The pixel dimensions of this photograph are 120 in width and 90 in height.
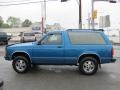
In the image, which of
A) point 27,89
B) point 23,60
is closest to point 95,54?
point 23,60

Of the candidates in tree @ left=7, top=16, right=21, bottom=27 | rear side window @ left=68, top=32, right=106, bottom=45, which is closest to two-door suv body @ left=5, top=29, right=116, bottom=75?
rear side window @ left=68, top=32, right=106, bottom=45

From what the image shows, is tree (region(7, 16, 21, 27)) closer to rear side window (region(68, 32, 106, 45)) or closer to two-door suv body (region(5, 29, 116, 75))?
two-door suv body (region(5, 29, 116, 75))

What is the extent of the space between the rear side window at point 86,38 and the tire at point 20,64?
2.06m

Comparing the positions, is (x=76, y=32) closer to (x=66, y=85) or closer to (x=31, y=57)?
(x=31, y=57)

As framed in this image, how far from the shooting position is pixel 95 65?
1155 centimetres

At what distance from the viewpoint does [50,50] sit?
38.3 feet

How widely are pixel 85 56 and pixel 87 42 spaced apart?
0.57m

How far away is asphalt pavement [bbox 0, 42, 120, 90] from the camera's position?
9.16 metres

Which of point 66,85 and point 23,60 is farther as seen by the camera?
point 23,60

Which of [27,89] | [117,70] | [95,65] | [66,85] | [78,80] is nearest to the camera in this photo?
[27,89]

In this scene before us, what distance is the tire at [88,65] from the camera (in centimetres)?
1153

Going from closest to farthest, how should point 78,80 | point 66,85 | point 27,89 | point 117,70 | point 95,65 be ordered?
point 27,89 → point 66,85 → point 78,80 → point 95,65 → point 117,70

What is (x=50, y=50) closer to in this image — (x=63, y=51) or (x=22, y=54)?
(x=63, y=51)

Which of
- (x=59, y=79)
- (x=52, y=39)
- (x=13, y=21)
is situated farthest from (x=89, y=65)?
(x=13, y=21)
